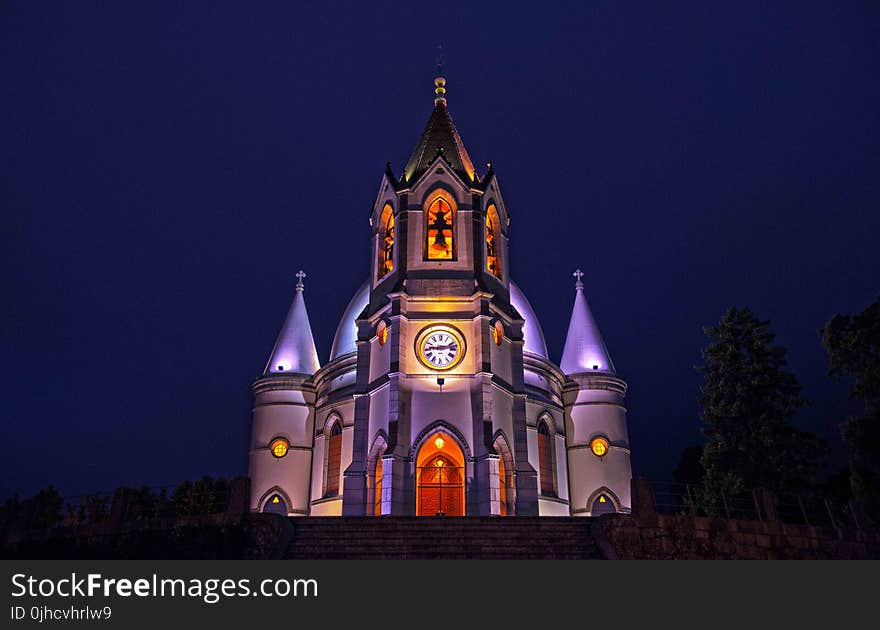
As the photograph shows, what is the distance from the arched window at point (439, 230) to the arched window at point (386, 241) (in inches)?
75.6

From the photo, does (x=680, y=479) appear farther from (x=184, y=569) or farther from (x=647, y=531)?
(x=184, y=569)

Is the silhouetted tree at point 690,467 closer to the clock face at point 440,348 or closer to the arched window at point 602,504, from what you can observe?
the arched window at point 602,504

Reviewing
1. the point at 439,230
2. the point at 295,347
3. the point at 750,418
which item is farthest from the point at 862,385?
the point at 295,347

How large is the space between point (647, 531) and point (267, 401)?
81.0 ft

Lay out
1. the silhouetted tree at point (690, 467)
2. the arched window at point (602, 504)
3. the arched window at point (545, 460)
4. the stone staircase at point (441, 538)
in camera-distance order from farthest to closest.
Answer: the silhouetted tree at point (690, 467) < the arched window at point (602, 504) < the arched window at point (545, 460) < the stone staircase at point (441, 538)

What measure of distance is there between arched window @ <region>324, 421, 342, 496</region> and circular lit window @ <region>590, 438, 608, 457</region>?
13.0 metres

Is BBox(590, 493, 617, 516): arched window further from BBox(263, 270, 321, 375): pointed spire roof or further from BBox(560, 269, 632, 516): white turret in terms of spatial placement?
BBox(263, 270, 321, 375): pointed spire roof

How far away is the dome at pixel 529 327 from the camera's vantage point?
3884 centimetres

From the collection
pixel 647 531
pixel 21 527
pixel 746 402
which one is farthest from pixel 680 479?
pixel 21 527

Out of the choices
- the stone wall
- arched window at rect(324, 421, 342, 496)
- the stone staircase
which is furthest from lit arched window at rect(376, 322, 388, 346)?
the stone wall

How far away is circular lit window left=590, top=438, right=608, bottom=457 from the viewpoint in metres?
38.4

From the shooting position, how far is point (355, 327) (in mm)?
38719

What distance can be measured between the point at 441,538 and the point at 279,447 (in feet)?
66.7

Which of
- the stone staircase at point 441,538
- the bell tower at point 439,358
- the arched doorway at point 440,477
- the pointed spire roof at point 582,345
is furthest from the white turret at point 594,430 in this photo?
the stone staircase at point 441,538
